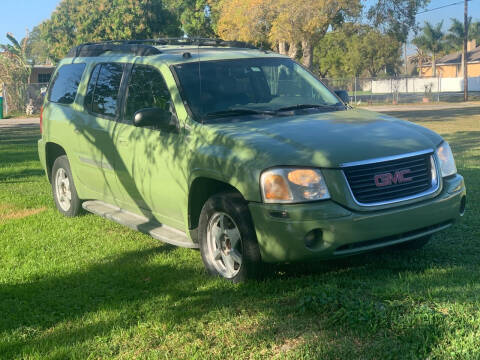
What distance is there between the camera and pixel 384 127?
5547mm

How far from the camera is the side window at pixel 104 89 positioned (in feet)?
22.4

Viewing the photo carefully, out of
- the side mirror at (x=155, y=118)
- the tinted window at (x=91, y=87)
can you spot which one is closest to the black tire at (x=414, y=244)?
the side mirror at (x=155, y=118)

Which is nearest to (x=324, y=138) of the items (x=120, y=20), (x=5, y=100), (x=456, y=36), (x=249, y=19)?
(x=249, y=19)

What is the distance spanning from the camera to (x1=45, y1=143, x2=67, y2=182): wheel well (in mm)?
8352

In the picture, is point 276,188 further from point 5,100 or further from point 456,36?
point 456,36

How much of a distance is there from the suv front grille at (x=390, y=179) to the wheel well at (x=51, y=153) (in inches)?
180

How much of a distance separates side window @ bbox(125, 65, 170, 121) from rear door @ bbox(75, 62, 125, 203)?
21cm

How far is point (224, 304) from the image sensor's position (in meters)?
4.82

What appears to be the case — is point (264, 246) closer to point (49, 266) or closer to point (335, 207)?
point (335, 207)

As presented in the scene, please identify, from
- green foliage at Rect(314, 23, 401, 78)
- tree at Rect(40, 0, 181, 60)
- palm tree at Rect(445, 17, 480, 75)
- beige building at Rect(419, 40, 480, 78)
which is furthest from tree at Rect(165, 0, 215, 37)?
palm tree at Rect(445, 17, 480, 75)

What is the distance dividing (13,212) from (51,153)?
0.96m

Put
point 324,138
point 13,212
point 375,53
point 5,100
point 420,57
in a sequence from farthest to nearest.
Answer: point 420,57 → point 375,53 → point 5,100 → point 13,212 → point 324,138

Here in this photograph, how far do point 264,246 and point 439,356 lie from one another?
5.35ft

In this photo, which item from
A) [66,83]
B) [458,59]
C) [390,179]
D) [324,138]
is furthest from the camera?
[458,59]
